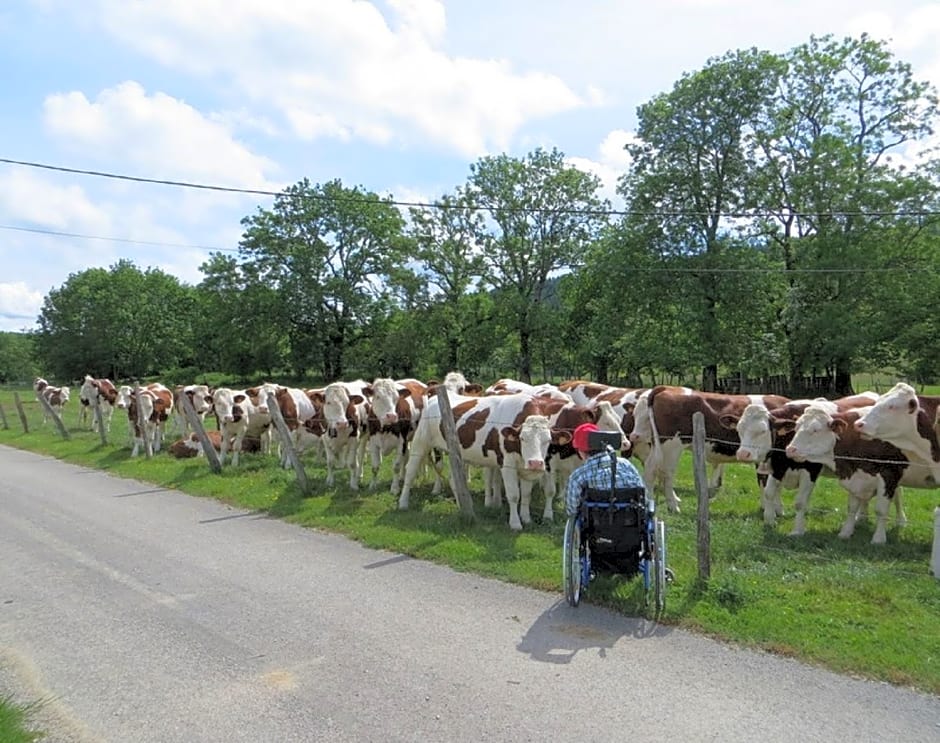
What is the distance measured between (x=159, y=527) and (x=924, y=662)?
962 cm

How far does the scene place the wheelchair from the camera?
6.32 meters

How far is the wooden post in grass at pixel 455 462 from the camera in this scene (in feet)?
32.1

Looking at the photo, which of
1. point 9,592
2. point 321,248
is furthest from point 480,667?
point 321,248

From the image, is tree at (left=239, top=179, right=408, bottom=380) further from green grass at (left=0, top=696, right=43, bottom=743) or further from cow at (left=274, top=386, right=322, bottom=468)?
green grass at (left=0, top=696, right=43, bottom=743)

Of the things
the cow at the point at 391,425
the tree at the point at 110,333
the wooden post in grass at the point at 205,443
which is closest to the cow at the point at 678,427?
the cow at the point at 391,425

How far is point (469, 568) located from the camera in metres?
7.89

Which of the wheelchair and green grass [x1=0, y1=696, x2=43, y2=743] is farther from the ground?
the wheelchair

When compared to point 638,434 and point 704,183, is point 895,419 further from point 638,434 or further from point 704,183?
point 704,183

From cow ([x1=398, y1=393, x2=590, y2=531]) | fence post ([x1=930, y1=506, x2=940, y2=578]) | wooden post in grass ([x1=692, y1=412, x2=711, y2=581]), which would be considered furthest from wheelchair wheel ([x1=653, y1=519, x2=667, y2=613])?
fence post ([x1=930, y1=506, x2=940, y2=578])

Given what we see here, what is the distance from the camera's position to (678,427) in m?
11.2

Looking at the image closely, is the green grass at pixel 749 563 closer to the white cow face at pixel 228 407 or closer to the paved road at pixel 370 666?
the paved road at pixel 370 666

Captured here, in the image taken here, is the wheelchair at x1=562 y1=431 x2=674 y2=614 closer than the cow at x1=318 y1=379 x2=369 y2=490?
Yes

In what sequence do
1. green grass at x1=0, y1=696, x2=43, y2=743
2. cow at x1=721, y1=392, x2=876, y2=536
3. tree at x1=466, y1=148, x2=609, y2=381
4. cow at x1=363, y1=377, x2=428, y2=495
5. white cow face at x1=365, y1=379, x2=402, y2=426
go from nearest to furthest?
green grass at x1=0, y1=696, x2=43, y2=743
cow at x1=721, y1=392, x2=876, y2=536
white cow face at x1=365, y1=379, x2=402, y2=426
cow at x1=363, y1=377, x2=428, y2=495
tree at x1=466, y1=148, x2=609, y2=381

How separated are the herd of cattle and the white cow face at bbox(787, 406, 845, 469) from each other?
0.01 metres
